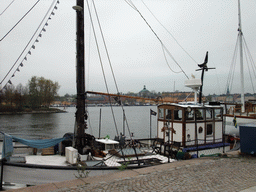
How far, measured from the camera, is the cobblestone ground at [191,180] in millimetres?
6090

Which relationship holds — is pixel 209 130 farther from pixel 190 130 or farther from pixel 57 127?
pixel 57 127

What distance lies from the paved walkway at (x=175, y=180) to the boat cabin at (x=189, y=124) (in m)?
3.98

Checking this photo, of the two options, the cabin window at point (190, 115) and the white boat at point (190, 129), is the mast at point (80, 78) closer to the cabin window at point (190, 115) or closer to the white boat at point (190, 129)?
the white boat at point (190, 129)

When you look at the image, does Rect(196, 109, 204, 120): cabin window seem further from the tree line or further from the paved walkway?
the tree line

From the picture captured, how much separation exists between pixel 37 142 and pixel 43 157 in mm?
1254

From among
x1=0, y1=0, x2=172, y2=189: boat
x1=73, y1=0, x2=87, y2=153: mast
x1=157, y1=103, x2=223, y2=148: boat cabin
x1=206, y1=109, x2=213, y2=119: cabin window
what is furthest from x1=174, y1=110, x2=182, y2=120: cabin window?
x1=73, y1=0, x2=87, y2=153: mast

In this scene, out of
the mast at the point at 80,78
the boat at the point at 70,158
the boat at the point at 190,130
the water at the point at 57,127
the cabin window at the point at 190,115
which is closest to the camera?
the boat at the point at 70,158

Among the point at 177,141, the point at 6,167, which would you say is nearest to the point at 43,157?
the point at 6,167

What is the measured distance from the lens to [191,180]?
6.76 m

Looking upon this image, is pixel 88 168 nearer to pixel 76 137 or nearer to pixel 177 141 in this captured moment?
pixel 76 137

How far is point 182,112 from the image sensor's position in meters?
12.8

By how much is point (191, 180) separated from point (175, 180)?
49cm

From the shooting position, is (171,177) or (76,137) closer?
(171,177)

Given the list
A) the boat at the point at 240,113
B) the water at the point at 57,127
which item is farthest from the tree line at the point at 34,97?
the boat at the point at 240,113
